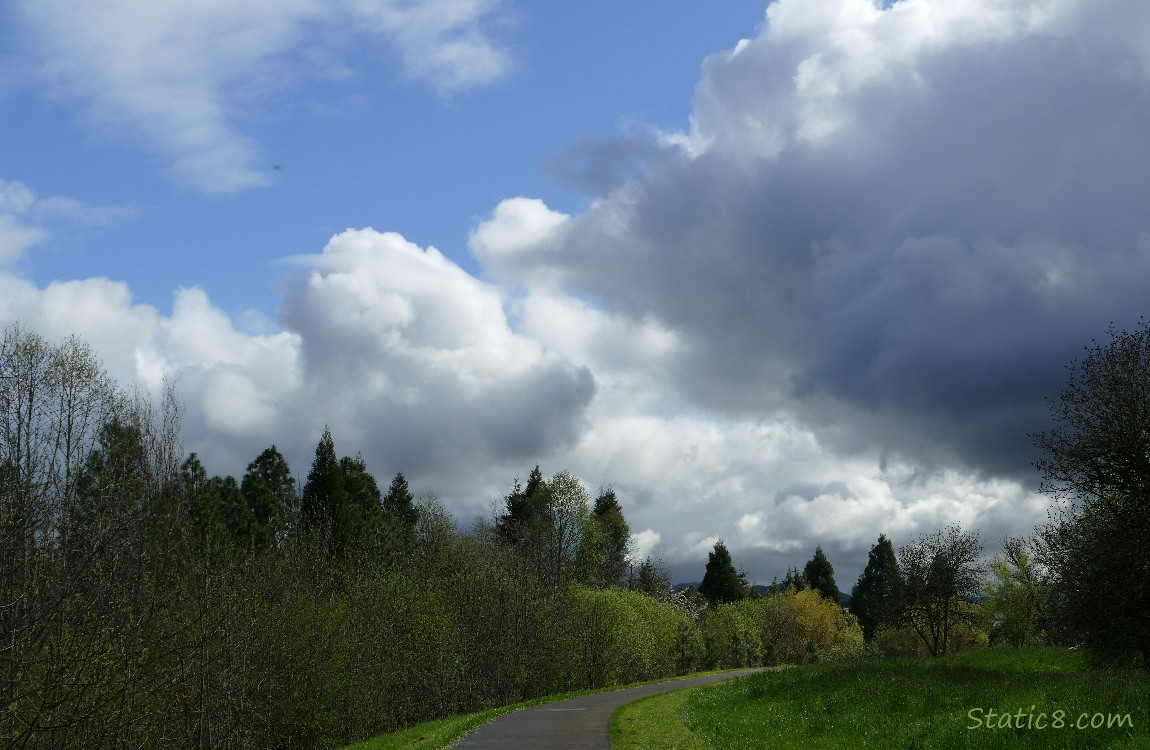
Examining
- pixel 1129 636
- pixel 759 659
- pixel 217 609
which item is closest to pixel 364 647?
pixel 217 609

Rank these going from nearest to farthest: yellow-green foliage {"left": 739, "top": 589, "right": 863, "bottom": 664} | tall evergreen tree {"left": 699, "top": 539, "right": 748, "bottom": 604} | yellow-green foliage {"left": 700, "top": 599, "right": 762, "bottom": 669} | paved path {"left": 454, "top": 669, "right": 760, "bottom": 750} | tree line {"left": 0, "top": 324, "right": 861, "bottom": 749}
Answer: tree line {"left": 0, "top": 324, "right": 861, "bottom": 749}, paved path {"left": 454, "top": 669, "right": 760, "bottom": 750}, yellow-green foliage {"left": 700, "top": 599, "right": 762, "bottom": 669}, yellow-green foliage {"left": 739, "top": 589, "right": 863, "bottom": 664}, tall evergreen tree {"left": 699, "top": 539, "right": 748, "bottom": 604}

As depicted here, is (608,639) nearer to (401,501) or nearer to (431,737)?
(431,737)

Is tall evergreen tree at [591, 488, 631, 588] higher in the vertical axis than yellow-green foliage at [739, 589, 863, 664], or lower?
higher

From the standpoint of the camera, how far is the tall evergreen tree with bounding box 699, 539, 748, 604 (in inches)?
4562

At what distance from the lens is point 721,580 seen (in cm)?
11712

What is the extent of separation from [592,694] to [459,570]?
853cm

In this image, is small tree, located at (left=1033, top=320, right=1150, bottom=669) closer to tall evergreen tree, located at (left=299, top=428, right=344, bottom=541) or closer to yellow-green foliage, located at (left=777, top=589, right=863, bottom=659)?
tall evergreen tree, located at (left=299, top=428, right=344, bottom=541)

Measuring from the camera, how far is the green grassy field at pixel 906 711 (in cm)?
1633

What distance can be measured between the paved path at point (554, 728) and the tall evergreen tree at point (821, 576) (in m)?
103

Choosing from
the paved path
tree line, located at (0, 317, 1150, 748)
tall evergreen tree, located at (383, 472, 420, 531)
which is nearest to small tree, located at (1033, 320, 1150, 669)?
tree line, located at (0, 317, 1150, 748)

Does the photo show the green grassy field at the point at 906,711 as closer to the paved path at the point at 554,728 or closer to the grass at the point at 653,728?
the grass at the point at 653,728

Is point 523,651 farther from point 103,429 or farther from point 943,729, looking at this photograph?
point 943,729

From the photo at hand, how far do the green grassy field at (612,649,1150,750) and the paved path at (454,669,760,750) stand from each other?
21.9 inches

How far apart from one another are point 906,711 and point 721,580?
322 feet
